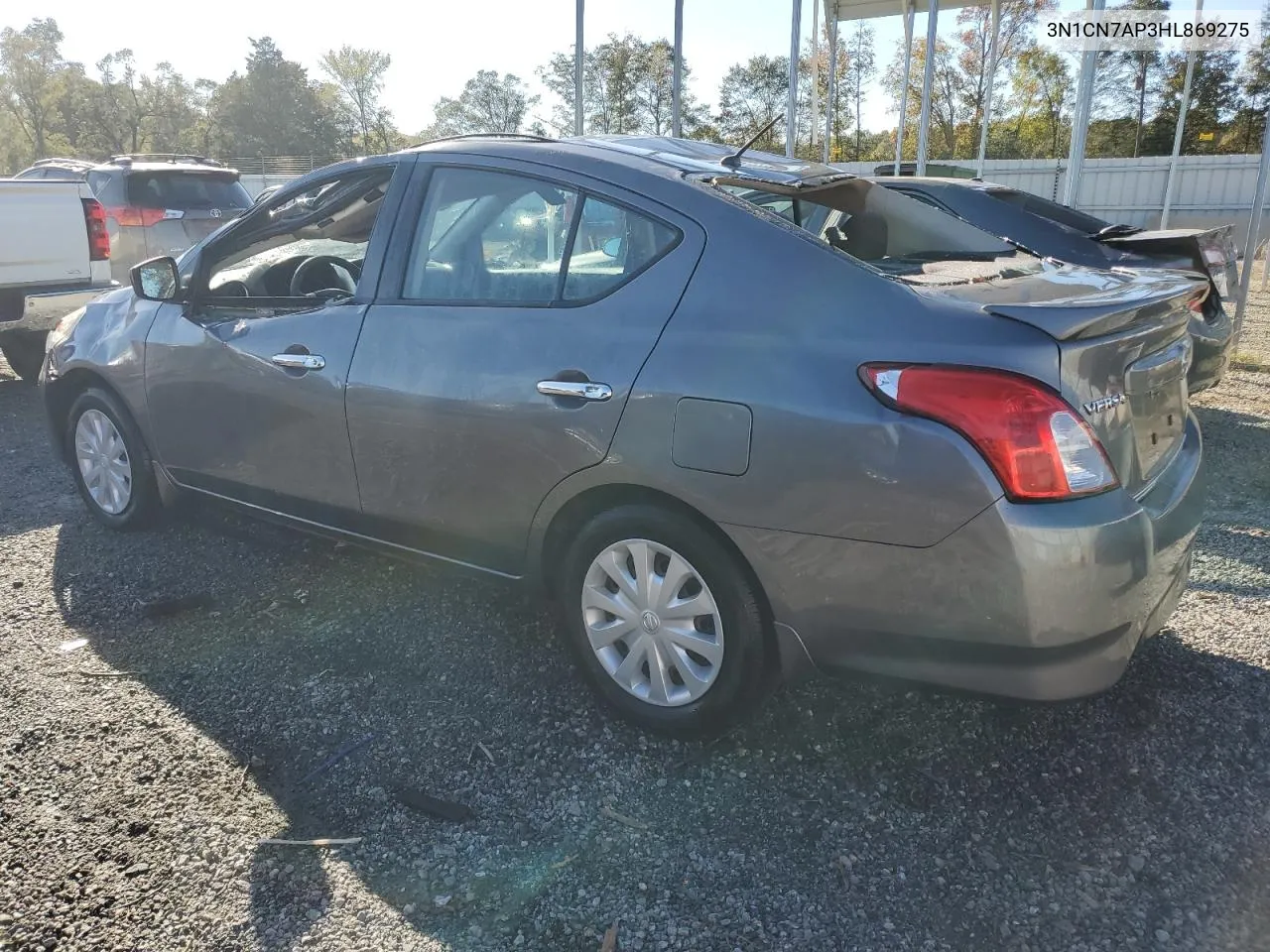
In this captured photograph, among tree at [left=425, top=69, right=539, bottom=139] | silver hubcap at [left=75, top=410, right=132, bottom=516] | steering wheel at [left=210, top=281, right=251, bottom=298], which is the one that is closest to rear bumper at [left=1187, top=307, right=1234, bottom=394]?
steering wheel at [left=210, top=281, right=251, bottom=298]

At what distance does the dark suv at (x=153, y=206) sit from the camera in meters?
10.2

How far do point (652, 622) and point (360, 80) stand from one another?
70784mm

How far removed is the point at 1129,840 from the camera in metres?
2.36

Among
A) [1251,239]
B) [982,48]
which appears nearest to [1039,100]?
[982,48]

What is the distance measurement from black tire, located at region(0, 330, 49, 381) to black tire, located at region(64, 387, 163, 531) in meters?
4.35

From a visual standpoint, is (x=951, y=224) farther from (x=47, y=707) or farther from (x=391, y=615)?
(x=47, y=707)

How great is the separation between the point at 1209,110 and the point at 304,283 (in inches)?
1486

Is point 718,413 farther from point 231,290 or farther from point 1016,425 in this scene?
point 231,290

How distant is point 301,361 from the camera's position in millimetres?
3406

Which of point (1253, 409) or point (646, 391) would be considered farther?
point (1253, 409)

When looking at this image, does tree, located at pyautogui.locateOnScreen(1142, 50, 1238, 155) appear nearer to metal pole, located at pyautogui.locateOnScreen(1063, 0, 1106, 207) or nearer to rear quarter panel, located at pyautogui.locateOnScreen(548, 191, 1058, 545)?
metal pole, located at pyautogui.locateOnScreen(1063, 0, 1106, 207)

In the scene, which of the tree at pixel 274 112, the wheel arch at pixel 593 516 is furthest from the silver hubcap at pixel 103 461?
the tree at pixel 274 112

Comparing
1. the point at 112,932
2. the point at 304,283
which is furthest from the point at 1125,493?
the point at 304,283

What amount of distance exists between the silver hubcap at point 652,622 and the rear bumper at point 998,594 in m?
0.25
